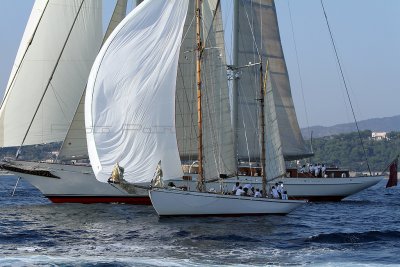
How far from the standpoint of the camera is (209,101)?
58125 millimetres

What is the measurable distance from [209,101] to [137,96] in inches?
406

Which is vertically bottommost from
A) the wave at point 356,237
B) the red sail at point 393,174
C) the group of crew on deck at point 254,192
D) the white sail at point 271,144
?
the wave at point 356,237

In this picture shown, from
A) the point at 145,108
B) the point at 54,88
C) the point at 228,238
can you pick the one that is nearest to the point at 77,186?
the point at 54,88

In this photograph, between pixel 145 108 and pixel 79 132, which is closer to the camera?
pixel 145 108

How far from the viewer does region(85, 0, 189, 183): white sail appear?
47.2 m

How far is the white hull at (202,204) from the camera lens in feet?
163

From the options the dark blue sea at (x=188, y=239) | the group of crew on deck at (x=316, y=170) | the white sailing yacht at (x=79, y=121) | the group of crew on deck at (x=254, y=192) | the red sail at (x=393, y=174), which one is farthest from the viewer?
the group of crew on deck at (x=316, y=170)

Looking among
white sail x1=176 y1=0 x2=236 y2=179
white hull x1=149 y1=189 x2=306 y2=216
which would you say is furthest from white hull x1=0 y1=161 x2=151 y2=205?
white hull x1=149 y1=189 x2=306 y2=216

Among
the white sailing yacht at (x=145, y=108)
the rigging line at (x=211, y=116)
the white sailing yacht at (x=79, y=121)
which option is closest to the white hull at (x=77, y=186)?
the white sailing yacht at (x=79, y=121)

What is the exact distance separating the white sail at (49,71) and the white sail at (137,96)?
1375 cm

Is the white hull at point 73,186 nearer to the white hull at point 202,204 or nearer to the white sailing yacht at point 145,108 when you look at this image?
the white hull at point 202,204

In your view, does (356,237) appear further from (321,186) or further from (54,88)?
(321,186)

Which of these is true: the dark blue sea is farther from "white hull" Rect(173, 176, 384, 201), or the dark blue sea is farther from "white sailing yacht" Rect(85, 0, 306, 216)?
"white hull" Rect(173, 176, 384, 201)

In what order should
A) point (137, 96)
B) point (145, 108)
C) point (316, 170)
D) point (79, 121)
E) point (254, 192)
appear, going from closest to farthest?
point (137, 96)
point (145, 108)
point (254, 192)
point (79, 121)
point (316, 170)
